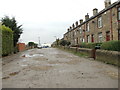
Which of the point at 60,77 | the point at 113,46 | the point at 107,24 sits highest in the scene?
the point at 107,24

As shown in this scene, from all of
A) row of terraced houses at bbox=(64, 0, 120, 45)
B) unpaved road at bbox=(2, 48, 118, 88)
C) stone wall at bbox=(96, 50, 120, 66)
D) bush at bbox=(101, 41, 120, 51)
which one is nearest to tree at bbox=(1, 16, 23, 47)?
row of terraced houses at bbox=(64, 0, 120, 45)

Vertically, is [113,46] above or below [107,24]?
below

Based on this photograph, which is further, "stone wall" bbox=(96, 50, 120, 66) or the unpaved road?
"stone wall" bbox=(96, 50, 120, 66)

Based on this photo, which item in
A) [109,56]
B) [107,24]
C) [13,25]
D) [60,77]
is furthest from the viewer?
[13,25]

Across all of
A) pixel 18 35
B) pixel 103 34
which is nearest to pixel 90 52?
pixel 103 34

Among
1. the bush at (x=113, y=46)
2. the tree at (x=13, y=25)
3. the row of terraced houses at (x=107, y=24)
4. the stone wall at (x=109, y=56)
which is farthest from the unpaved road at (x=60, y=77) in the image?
the tree at (x=13, y=25)

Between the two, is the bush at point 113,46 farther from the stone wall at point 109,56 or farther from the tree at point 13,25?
the tree at point 13,25

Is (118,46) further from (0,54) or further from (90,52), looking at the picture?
(0,54)

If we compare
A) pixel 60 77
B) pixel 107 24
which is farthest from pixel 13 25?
pixel 60 77

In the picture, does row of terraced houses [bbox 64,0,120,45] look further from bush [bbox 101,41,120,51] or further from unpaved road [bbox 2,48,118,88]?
unpaved road [bbox 2,48,118,88]

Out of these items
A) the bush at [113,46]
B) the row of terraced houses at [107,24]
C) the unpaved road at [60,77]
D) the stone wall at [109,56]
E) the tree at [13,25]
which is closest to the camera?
the unpaved road at [60,77]

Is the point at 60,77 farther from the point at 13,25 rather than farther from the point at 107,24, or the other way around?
the point at 13,25

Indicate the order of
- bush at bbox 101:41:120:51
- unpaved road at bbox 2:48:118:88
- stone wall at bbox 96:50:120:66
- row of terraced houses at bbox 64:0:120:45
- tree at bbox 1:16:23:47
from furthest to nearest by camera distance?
tree at bbox 1:16:23:47 < row of terraced houses at bbox 64:0:120:45 < bush at bbox 101:41:120:51 < stone wall at bbox 96:50:120:66 < unpaved road at bbox 2:48:118:88

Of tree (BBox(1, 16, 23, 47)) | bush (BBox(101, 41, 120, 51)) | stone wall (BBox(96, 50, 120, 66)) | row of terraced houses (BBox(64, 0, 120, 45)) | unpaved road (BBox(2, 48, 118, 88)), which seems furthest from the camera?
tree (BBox(1, 16, 23, 47))
